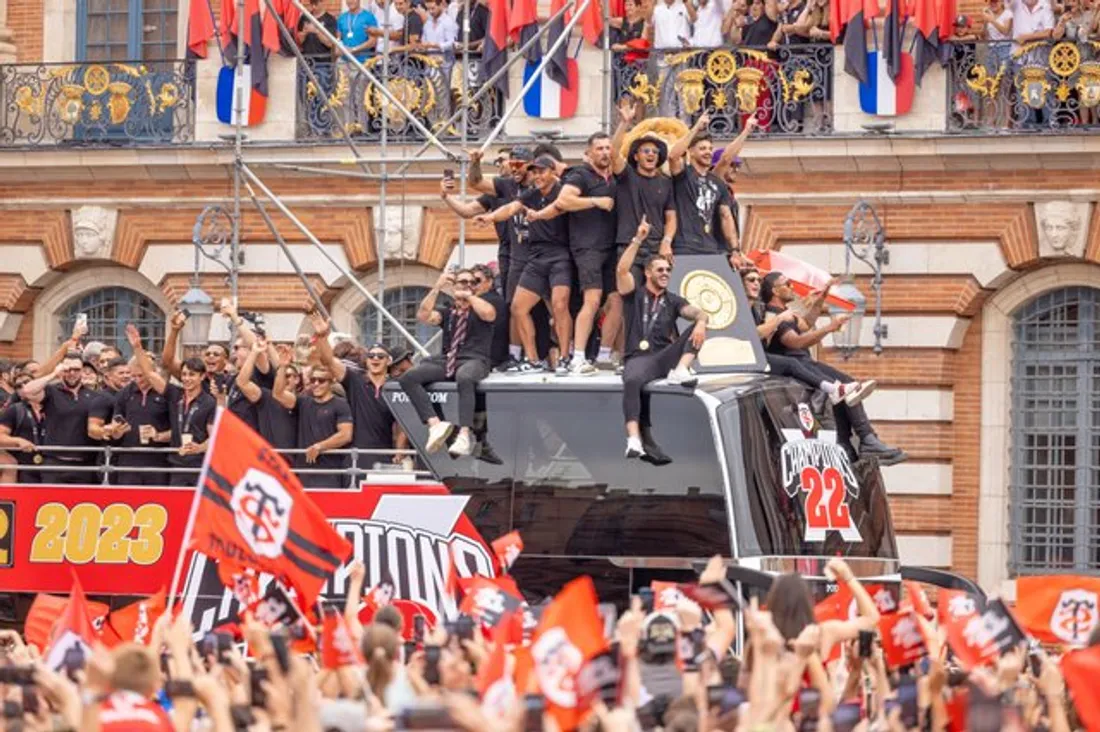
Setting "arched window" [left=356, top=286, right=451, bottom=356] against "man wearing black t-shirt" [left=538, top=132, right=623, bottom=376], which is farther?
"arched window" [left=356, top=286, right=451, bottom=356]

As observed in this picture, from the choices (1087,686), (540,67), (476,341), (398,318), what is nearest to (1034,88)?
(540,67)

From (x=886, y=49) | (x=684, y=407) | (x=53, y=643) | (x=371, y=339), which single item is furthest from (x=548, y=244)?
(x=371, y=339)

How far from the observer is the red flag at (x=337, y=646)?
1277 cm

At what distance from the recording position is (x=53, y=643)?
1415 cm

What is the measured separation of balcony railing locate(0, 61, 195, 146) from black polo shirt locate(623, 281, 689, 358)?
41.2 ft

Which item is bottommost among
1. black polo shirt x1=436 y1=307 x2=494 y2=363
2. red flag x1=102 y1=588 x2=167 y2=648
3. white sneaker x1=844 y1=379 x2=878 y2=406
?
red flag x1=102 y1=588 x2=167 y2=648

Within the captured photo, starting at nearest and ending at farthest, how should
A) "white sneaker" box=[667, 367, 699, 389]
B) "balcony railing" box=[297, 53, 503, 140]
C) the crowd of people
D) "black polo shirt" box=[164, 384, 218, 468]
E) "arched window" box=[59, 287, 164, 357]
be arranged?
1. the crowd of people
2. "white sneaker" box=[667, 367, 699, 389]
3. "black polo shirt" box=[164, 384, 218, 468]
4. "balcony railing" box=[297, 53, 503, 140]
5. "arched window" box=[59, 287, 164, 357]

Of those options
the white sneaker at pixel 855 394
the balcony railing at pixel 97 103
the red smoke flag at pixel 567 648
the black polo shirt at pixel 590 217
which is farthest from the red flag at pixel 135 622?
the balcony railing at pixel 97 103

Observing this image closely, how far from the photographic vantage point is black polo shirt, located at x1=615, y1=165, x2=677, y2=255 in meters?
19.5

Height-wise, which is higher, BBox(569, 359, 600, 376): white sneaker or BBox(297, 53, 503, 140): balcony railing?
BBox(297, 53, 503, 140): balcony railing

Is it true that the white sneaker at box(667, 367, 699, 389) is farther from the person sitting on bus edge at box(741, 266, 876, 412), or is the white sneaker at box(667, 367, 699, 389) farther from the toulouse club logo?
the person sitting on bus edge at box(741, 266, 876, 412)

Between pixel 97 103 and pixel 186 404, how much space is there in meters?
10.4

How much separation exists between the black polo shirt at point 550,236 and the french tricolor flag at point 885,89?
866 cm

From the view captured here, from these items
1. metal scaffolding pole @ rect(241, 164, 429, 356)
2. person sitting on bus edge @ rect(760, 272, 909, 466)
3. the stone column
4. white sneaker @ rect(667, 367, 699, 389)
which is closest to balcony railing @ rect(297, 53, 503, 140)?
metal scaffolding pole @ rect(241, 164, 429, 356)
